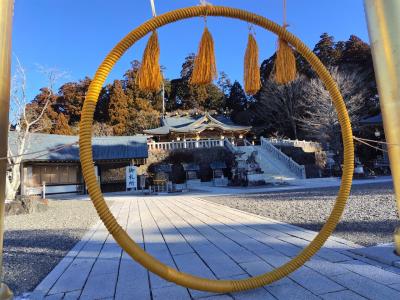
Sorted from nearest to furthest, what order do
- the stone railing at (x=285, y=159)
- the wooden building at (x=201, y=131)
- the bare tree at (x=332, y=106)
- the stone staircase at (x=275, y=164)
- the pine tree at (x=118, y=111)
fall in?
the stone staircase at (x=275, y=164), the stone railing at (x=285, y=159), the bare tree at (x=332, y=106), the wooden building at (x=201, y=131), the pine tree at (x=118, y=111)

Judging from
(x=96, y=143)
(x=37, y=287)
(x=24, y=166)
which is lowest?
(x=37, y=287)

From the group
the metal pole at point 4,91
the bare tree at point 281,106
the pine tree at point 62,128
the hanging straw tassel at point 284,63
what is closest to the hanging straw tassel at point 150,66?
the metal pole at point 4,91

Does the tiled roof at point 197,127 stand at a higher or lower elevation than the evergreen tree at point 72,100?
lower

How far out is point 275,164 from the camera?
22.3 meters

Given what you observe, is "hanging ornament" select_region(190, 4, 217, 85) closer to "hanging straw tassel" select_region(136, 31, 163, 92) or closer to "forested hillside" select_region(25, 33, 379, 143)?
"hanging straw tassel" select_region(136, 31, 163, 92)

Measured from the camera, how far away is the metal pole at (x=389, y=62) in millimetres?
2434

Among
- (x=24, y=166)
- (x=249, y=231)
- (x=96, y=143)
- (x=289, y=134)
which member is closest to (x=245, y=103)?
(x=289, y=134)

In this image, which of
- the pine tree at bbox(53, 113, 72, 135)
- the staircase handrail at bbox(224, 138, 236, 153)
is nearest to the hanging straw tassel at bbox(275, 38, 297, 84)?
the staircase handrail at bbox(224, 138, 236, 153)

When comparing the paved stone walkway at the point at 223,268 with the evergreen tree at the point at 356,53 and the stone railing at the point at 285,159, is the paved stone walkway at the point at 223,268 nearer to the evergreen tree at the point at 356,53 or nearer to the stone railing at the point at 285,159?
the stone railing at the point at 285,159

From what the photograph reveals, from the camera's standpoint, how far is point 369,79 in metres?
29.3

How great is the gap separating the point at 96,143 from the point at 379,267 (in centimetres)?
2047

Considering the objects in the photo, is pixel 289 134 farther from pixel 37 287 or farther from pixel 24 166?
pixel 37 287

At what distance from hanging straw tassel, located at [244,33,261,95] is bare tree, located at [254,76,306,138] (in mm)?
27715

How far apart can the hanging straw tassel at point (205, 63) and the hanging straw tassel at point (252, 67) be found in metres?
0.31
